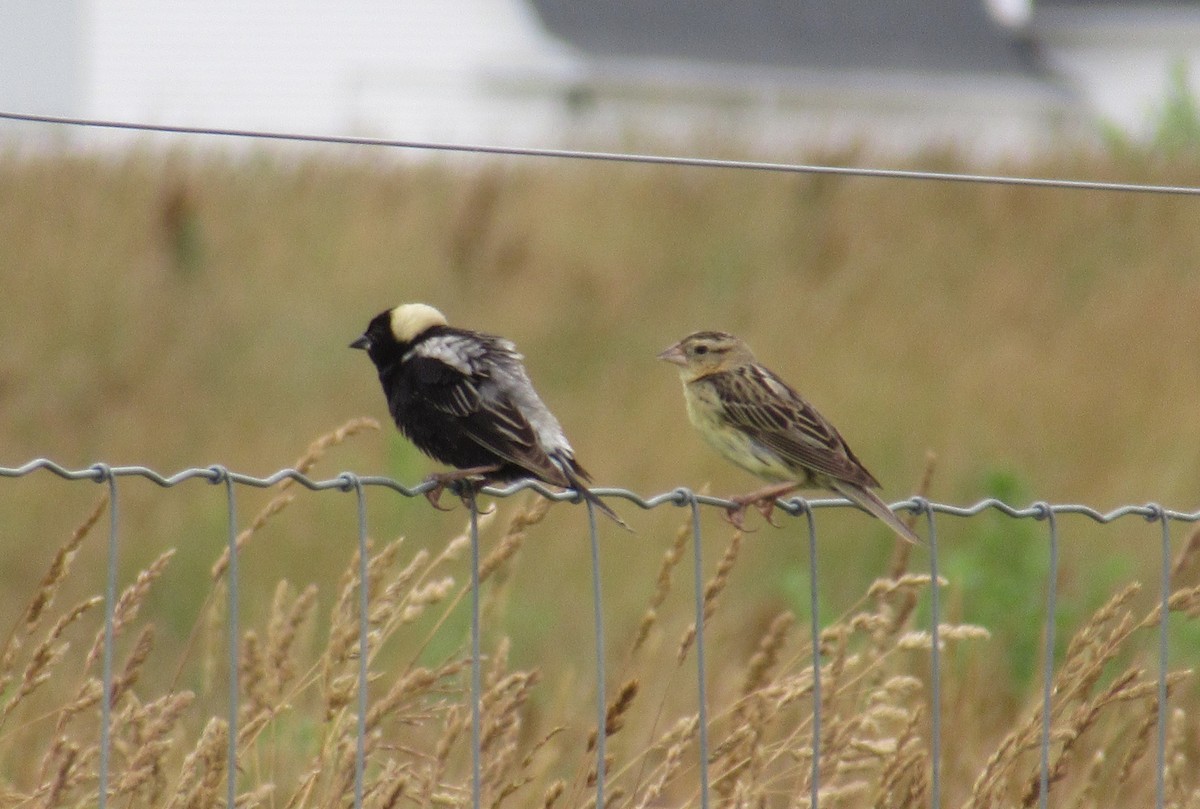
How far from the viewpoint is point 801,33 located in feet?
124

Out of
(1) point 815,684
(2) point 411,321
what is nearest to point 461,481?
(2) point 411,321

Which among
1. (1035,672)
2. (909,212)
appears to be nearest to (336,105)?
(909,212)

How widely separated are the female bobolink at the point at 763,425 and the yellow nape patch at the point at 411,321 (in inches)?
31.5

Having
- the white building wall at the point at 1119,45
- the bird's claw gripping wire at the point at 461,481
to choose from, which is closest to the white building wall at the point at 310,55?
the white building wall at the point at 1119,45

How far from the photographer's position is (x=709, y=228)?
44.9 ft

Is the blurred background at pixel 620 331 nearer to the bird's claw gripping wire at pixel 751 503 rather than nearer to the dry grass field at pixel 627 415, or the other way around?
the dry grass field at pixel 627 415

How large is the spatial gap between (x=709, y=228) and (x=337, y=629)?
10.2 meters

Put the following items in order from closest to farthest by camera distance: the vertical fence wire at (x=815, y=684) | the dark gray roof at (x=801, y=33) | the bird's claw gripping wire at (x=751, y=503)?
the vertical fence wire at (x=815, y=684), the bird's claw gripping wire at (x=751, y=503), the dark gray roof at (x=801, y=33)

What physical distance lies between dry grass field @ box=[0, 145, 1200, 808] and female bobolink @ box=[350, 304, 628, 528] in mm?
315

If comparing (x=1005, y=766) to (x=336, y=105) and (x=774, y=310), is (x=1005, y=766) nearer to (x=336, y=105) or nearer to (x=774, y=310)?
(x=774, y=310)

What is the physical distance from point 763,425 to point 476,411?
1.03 metres

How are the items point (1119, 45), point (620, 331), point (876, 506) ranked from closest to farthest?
point (876, 506)
point (620, 331)
point (1119, 45)

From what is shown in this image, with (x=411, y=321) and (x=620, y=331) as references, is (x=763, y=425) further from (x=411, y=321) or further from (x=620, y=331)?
(x=620, y=331)

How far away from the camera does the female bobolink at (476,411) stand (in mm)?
4938
